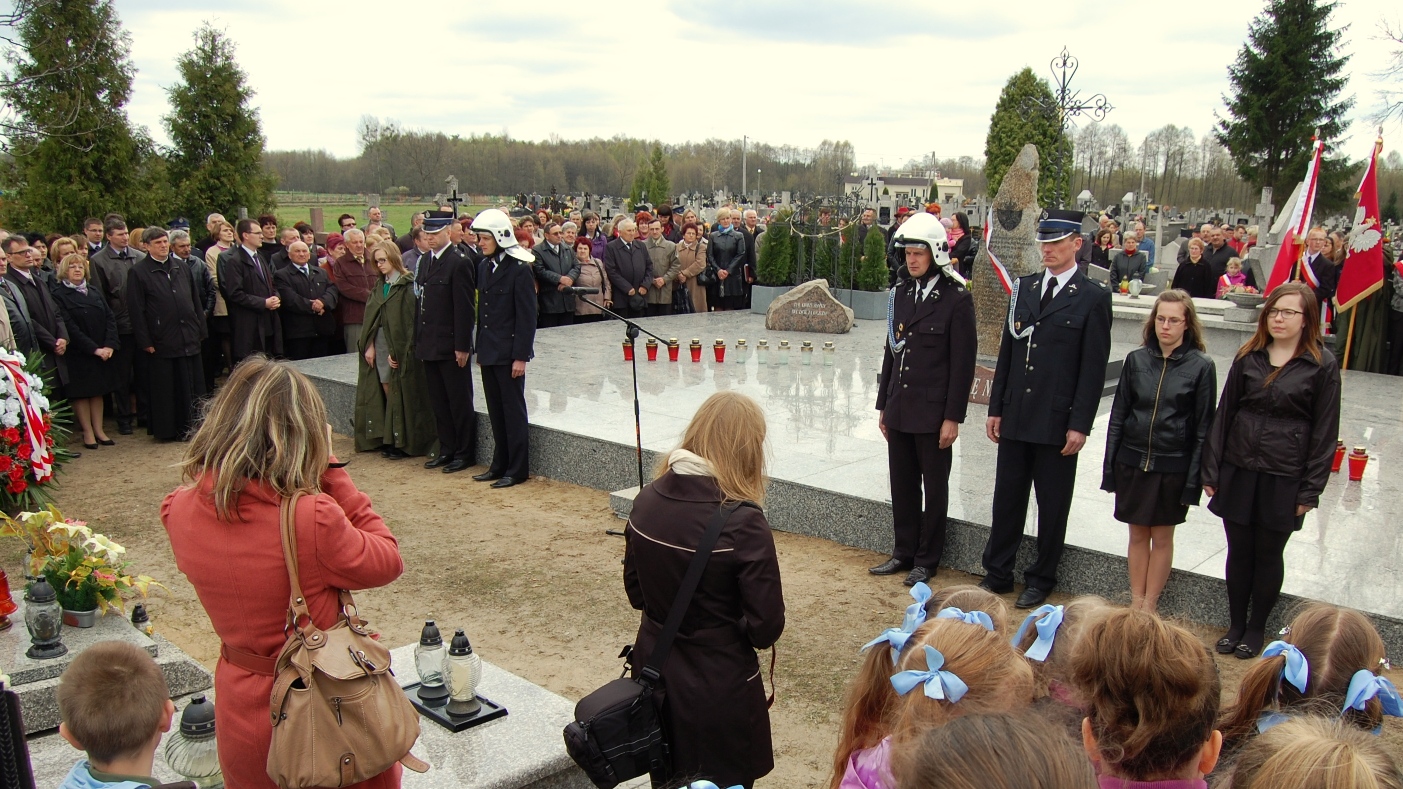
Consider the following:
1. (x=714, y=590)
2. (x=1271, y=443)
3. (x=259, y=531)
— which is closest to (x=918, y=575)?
(x=1271, y=443)

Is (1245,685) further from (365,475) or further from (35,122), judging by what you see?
(35,122)

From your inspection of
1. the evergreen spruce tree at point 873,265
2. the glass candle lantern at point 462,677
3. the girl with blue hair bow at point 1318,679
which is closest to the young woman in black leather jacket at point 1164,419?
the girl with blue hair bow at point 1318,679

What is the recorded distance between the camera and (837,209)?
55.8 ft

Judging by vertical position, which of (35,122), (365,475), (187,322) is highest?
(35,122)

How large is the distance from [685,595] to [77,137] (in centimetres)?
1698

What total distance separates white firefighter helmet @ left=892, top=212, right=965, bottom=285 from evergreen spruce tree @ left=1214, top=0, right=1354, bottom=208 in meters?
36.2

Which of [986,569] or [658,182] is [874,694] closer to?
[986,569]

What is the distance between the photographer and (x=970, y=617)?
2389 millimetres

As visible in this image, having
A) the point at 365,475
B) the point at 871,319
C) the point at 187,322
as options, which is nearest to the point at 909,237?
the point at 365,475

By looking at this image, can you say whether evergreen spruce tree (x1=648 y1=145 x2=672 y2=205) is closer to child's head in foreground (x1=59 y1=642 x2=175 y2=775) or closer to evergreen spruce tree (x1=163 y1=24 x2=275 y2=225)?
evergreen spruce tree (x1=163 y1=24 x2=275 y2=225)

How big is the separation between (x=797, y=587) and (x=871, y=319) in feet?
33.1

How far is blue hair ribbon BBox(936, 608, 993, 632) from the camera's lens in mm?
2346

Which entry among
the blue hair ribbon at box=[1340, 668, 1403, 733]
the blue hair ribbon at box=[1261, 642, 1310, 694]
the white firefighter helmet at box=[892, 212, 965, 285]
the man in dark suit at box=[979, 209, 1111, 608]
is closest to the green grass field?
the white firefighter helmet at box=[892, 212, 965, 285]

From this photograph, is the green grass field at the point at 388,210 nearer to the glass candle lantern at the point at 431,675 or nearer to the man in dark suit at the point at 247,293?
the man in dark suit at the point at 247,293
